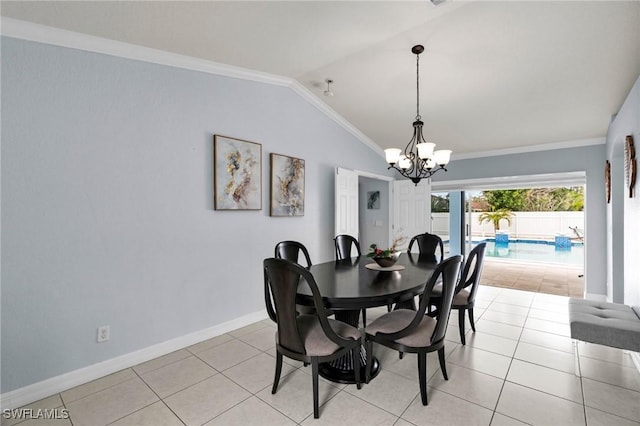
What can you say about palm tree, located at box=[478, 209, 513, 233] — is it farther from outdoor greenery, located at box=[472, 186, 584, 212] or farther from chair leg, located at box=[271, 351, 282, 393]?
chair leg, located at box=[271, 351, 282, 393]

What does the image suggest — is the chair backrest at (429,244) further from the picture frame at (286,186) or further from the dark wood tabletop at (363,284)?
the picture frame at (286,186)

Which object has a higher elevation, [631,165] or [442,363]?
[631,165]

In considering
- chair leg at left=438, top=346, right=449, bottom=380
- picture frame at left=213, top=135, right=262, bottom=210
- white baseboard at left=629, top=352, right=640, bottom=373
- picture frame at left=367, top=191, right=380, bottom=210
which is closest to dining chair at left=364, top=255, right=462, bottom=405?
chair leg at left=438, top=346, right=449, bottom=380

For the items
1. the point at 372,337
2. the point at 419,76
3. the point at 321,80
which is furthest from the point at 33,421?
the point at 419,76

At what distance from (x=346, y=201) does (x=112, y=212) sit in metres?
3.18

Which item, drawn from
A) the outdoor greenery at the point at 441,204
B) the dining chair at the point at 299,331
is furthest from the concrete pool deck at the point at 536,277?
the dining chair at the point at 299,331

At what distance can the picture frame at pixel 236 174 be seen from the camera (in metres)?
3.05

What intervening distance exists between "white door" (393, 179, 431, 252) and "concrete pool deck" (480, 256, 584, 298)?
152 cm

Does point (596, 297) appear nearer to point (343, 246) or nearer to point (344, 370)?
point (343, 246)

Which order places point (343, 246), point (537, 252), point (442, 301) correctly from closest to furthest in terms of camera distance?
point (442, 301) → point (343, 246) → point (537, 252)

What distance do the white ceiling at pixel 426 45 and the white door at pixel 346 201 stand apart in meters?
1.16

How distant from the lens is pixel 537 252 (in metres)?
9.13

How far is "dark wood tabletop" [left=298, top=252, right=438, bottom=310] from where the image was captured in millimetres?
1764

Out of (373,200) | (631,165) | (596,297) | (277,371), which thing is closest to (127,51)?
(277,371)
